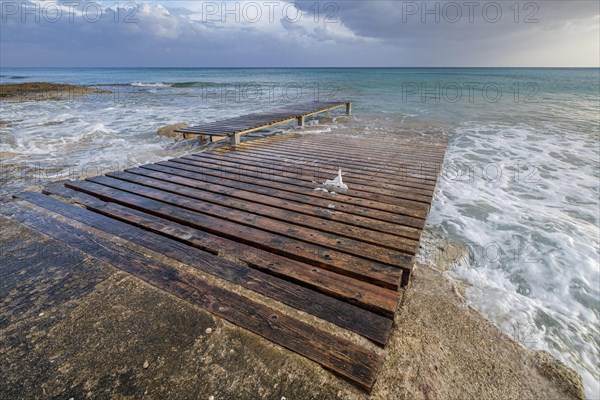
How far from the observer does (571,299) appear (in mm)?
3047

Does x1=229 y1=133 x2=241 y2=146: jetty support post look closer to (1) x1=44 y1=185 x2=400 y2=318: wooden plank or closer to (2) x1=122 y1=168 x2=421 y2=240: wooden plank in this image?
(2) x1=122 y1=168 x2=421 y2=240: wooden plank

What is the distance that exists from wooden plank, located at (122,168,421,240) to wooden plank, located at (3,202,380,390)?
143cm

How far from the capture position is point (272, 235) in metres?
2.85

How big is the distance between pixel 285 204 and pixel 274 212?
0.26 metres

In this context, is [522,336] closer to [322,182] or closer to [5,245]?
[322,182]

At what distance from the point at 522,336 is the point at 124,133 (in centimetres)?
1167

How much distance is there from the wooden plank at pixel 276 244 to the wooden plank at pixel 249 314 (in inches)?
24.1

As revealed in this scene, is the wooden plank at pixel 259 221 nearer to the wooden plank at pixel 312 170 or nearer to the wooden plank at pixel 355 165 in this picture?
the wooden plank at pixel 312 170

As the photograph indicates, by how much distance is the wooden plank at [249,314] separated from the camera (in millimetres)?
1620

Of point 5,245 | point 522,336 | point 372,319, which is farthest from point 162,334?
point 522,336

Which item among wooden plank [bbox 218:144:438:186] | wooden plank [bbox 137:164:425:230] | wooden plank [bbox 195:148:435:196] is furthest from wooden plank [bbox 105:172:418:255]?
wooden plank [bbox 218:144:438:186]

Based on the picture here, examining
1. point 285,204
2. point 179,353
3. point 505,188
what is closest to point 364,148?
point 505,188

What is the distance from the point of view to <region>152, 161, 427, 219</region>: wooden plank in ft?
11.1

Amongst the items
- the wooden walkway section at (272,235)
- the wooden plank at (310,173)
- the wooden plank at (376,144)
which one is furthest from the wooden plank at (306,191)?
the wooden plank at (376,144)
